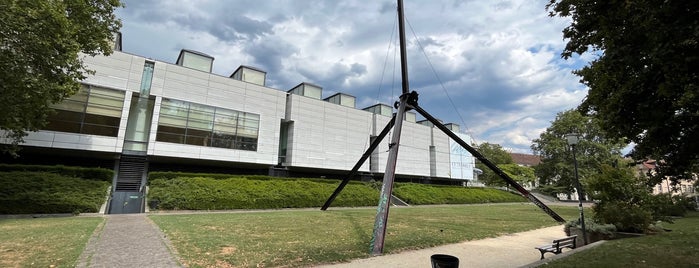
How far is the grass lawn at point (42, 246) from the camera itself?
7000mm

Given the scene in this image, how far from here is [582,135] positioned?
52.2 metres

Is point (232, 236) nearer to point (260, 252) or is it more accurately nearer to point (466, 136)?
point (260, 252)

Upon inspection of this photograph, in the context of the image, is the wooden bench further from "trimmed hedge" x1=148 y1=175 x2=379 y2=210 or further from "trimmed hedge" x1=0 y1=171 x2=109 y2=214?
"trimmed hedge" x1=0 y1=171 x2=109 y2=214

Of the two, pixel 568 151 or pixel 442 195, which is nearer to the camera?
pixel 442 195

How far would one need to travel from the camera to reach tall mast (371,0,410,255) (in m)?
8.95

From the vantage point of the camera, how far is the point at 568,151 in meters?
52.8

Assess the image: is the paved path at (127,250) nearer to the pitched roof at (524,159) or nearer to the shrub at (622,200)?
the shrub at (622,200)

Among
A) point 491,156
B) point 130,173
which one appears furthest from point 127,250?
point 491,156

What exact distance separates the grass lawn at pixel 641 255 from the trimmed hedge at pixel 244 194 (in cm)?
2122

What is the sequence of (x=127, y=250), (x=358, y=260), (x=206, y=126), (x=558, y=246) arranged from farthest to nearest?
(x=206, y=126) < (x=558, y=246) < (x=127, y=250) < (x=358, y=260)

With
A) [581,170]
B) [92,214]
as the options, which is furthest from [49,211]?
[581,170]

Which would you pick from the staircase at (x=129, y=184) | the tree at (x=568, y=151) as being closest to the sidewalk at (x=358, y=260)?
the staircase at (x=129, y=184)

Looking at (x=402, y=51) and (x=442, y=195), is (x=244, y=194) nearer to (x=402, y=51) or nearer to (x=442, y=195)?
(x=402, y=51)

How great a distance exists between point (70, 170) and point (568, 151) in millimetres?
61454
